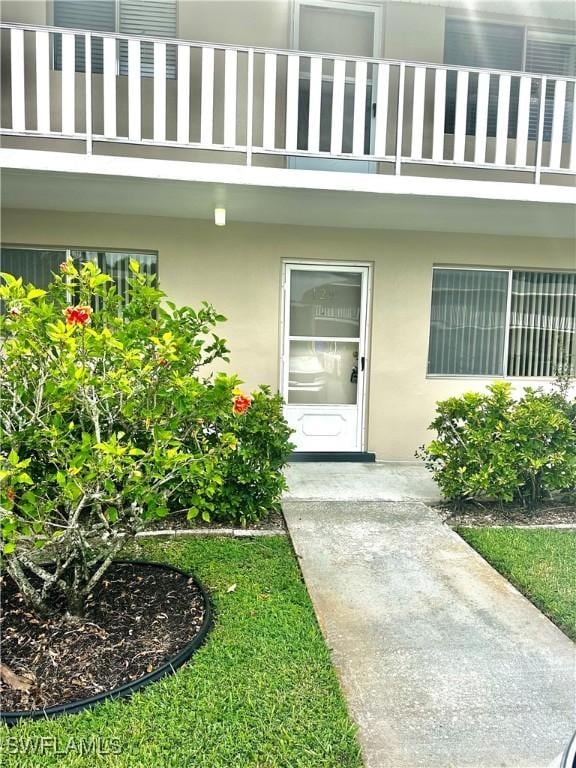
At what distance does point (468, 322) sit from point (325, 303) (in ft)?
5.95

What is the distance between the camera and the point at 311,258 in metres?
6.25

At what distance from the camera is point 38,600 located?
279cm

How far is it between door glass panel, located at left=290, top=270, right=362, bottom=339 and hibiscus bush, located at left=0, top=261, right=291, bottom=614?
3.29 m

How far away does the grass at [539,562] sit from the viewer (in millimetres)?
3205

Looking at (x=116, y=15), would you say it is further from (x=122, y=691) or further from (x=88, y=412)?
(x=122, y=691)

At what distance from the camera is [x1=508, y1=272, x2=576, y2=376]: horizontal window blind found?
6.64 metres

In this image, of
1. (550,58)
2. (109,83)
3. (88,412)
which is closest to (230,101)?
(109,83)

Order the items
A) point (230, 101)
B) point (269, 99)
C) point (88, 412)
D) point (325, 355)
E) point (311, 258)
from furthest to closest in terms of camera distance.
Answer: point (325, 355) → point (311, 258) → point (269, 99) → point (230, 101) → point (88, 412)

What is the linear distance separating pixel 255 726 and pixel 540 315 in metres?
6.03

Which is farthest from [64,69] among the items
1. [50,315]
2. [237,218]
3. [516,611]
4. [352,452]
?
[516,611]

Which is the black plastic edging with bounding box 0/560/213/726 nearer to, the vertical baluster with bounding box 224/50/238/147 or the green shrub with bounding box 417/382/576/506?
the green shrub with bounding box 417/382/576/506

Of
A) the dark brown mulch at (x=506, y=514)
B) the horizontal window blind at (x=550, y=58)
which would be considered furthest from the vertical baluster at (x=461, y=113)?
the dark brown mulch at (x=506, y=514)

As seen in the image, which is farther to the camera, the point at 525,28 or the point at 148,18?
the point at 525,28

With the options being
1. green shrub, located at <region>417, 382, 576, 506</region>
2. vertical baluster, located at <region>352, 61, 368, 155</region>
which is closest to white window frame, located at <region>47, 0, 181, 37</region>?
vertical baluster, located at <region>352, 61, 368, 155</region>
